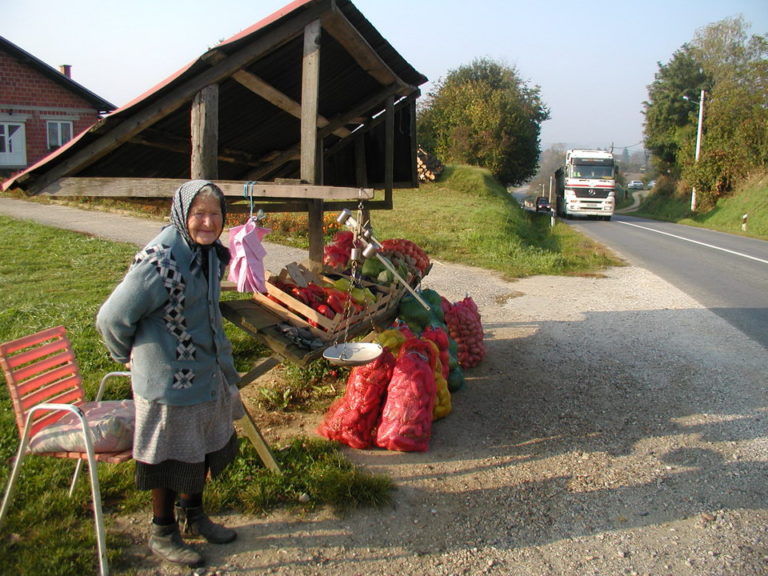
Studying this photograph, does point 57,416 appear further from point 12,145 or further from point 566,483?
→ point 12,145

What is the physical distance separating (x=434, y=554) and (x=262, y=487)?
41.4 inches

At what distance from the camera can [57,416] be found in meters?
3.26

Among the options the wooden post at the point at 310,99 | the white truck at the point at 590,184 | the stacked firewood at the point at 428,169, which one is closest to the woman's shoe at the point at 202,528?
the wooden post at the point at 310,99

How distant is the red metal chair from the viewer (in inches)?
108

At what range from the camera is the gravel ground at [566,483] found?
3078mm

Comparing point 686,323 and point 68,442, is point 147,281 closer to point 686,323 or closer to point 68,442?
point 68,442

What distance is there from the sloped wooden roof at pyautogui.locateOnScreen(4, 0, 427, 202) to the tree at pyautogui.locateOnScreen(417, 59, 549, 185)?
33.0m

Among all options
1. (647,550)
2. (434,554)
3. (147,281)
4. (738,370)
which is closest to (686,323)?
(738,370)

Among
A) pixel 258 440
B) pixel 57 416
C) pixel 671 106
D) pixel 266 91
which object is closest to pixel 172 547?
pixel 258 440

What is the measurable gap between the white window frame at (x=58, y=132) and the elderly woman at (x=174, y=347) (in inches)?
1151

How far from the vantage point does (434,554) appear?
3.12m

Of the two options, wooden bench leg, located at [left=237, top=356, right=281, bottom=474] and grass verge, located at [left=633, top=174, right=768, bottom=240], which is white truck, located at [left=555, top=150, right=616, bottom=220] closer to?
grass verge, located at [left=633, top=174, right=768, bottom=240]

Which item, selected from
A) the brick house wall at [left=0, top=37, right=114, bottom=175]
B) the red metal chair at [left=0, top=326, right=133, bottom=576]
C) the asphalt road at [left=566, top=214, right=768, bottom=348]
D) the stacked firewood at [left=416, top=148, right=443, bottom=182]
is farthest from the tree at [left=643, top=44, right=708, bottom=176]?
the red metal chair at [left=0, top=326, right=133, bottom=576]

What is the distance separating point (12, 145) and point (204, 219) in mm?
29363
